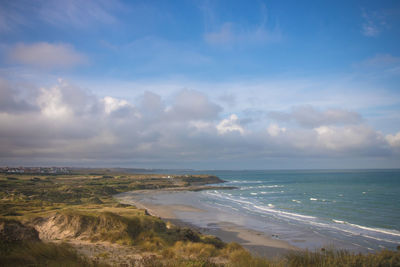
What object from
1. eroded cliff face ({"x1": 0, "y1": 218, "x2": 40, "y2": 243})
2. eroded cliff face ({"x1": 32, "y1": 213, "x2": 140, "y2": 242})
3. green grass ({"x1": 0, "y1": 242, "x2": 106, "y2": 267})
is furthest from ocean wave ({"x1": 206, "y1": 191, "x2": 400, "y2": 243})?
eroded cliff face ({"x1": 0, "y1": 218, "x2": 40, "y2": 243})

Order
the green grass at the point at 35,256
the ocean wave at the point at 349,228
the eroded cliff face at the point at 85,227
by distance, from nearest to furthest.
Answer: the green grass at the point at 35,256, the eroded cliff face at the point at 85,227, the ocean wave at the point at 349,228

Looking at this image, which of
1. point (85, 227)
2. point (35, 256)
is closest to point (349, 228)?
point (85, 227)

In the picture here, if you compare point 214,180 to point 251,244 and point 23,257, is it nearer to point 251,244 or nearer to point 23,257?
point 251,244

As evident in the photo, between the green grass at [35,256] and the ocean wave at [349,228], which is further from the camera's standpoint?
the ocean wave at [349,228]

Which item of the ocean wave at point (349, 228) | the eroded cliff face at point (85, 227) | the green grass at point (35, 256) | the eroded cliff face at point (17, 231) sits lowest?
the ocean wave at point (349, 228)

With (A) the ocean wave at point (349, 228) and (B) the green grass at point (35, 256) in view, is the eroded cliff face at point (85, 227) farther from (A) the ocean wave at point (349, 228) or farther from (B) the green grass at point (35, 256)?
(A) the ocean wave at point (349, 228)

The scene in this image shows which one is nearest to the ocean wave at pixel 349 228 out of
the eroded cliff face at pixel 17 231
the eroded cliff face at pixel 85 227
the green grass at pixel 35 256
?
the eroded cliff face at pixel 85 227

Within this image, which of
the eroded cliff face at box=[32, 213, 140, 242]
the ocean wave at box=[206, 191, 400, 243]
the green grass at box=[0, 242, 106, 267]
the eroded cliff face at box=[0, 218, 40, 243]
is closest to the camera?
the green grass at box=[0, 242, 106, 267]

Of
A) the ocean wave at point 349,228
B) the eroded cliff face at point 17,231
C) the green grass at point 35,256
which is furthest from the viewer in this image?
the ocean wave at point 349,228

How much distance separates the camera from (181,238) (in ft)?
68.8

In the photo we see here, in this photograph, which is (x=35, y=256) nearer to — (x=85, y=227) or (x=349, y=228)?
(x=85, y=227)

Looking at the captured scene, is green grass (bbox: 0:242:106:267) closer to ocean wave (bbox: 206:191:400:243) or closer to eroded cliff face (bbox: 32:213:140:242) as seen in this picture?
eroded cliff face (bbox: 32:213:140:242)

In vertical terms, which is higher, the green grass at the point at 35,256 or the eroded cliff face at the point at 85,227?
the green grass at the point at 35,256

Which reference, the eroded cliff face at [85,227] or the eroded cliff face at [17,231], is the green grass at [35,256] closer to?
the eroded cliff face at [17,231]
